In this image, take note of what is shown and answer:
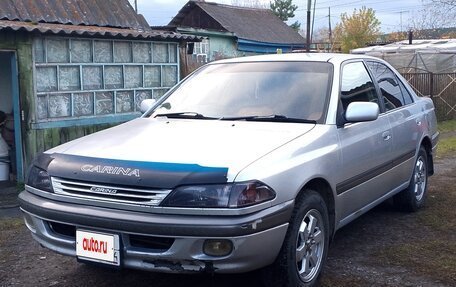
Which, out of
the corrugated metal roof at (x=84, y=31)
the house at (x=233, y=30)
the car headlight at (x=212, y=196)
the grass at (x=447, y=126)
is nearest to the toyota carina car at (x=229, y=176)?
the car headlight at (x=212, y=196)

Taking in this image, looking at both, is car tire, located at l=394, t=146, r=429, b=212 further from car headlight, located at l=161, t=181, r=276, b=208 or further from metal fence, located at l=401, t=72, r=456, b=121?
metal fence, located at l=401, t=72, r=456, b=121

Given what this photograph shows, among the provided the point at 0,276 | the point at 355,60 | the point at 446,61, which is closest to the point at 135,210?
the point at 0,276

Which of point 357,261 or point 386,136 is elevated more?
point 386,136

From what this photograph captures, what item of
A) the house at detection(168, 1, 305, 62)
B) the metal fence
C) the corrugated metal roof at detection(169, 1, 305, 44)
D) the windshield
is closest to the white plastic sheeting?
the metal fence

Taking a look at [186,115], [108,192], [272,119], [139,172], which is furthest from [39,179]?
[272,119]

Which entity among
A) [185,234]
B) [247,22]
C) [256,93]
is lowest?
[185,234]

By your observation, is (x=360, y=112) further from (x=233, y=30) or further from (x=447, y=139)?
(x=233, y=30)

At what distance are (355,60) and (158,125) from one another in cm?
198

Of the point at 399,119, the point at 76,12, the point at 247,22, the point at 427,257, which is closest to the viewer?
the point at 427,257

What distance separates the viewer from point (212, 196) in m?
3.46

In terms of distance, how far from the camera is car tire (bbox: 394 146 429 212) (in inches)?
246

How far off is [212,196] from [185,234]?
0.27 m

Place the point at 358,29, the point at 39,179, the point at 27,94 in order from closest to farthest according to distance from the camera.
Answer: the point at 39,179 < the point at 27,94 < the point at 358,29

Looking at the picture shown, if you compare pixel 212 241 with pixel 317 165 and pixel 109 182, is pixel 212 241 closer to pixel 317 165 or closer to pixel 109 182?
pixel 109 182
